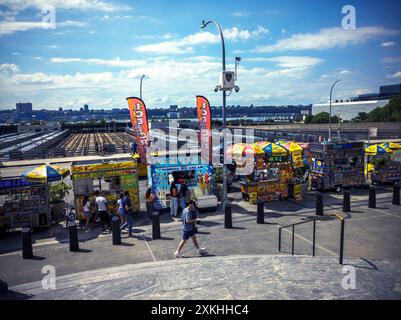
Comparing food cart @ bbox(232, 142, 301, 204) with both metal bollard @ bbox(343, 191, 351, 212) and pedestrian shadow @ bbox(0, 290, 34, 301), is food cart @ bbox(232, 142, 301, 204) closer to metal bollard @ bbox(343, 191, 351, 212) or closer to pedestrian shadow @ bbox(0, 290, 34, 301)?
metal bollard @ bbox(343, 191, 351, 212)

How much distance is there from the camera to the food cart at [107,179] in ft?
43.2

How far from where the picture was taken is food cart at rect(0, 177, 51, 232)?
40.7 feet

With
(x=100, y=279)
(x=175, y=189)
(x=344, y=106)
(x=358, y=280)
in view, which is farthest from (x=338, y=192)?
(x=344, y=106)

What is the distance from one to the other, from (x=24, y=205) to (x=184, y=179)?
684 centimetres

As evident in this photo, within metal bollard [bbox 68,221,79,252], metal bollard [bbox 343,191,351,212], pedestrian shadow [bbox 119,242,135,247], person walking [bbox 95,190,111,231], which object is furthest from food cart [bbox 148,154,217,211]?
metal bollard [bbox 343,191,351,212]

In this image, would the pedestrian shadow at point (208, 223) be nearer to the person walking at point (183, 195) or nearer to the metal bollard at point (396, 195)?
the person walking at point (183, 195)

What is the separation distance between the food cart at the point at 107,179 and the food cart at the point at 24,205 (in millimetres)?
1189

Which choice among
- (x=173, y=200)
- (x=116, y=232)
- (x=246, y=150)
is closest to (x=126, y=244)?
(x=116, y=232)

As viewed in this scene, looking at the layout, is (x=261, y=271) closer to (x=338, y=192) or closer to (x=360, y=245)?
(x=360, y=245)

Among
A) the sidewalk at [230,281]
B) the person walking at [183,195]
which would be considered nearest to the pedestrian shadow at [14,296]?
the sidewalk at [230,281]

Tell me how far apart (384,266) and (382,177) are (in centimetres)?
1201

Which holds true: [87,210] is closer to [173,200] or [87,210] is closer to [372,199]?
[173,200]

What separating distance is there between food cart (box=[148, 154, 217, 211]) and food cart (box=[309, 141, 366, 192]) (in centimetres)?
657

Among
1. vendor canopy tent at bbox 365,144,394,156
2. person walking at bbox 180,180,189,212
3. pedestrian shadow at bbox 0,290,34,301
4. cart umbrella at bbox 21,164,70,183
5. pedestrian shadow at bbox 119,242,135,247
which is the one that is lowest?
pedestrian shadow at bbox 0,290,34,301
